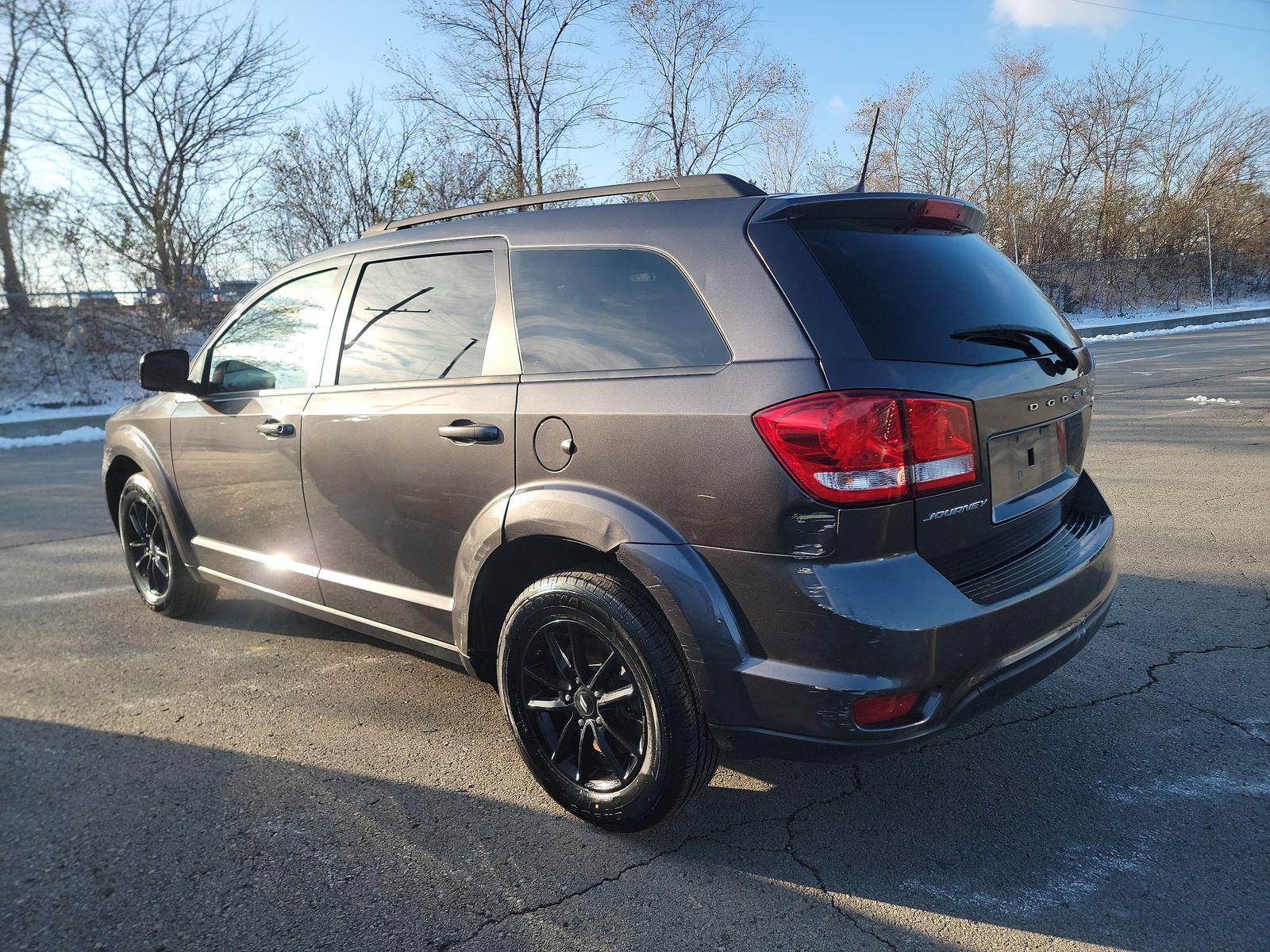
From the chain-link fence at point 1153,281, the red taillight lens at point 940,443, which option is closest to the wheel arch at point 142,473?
the red taillight lens at point 940,443

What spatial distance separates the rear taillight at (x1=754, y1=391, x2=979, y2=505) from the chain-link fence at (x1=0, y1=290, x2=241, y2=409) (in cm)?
1715

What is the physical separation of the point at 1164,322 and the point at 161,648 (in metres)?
30.4

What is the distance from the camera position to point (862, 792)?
8.92 feet

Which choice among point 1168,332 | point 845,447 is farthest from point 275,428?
point 1168,332

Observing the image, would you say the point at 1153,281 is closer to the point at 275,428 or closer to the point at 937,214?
the point at 937,214

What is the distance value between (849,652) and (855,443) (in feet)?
1.60

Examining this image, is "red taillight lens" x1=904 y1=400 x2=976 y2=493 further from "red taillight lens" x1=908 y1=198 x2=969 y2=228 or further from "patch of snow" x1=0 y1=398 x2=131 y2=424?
"patch of snow" x1=0 y1=398 x2=131 y2=424

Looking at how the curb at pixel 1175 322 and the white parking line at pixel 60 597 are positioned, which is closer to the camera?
the white parking line at pixel 60 597

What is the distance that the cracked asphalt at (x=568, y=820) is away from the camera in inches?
84.2

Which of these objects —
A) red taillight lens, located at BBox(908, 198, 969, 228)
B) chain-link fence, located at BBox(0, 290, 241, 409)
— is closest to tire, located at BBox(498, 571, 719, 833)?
red taillight lens, located at BBox(908, 198, 969, 228)

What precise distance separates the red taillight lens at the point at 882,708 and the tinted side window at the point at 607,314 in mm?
920

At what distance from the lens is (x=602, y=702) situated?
8.17 feet

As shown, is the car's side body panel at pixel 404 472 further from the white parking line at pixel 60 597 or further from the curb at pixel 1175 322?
the curb at pixel 1175 322

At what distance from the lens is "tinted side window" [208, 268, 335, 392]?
3527mm
